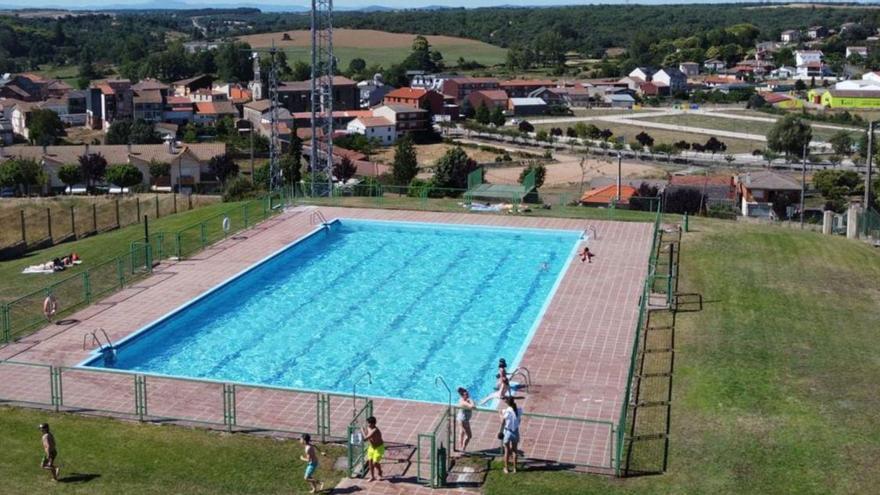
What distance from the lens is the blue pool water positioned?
67.7ft

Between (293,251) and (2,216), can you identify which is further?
(2,216)

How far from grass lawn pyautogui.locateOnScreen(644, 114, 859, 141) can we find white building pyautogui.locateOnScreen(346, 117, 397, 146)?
30.8 m

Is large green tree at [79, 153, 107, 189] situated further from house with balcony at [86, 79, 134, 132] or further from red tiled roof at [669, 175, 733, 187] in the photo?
house with balcony at [86, 79, 134, 132]

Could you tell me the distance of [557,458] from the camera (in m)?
14.6

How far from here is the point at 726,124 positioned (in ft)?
335

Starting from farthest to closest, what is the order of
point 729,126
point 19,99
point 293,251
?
point 19,99 → point 729,126 → point 293,251

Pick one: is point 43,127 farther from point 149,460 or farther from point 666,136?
point 149,460

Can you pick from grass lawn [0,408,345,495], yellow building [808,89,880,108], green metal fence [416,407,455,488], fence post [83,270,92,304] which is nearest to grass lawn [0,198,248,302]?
fence post [83,270,92,304]

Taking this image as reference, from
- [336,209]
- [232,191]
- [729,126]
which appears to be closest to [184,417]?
[336,209]

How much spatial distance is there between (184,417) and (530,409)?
6.01 metres

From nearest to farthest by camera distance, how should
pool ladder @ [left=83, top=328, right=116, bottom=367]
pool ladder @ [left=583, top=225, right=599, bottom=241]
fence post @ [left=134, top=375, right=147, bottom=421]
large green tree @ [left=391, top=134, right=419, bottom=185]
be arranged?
fence post @ [left=134, top=375, right=147, bottom=421] → pool ladder @ [left=83, top=328, right=116, bottom=367] → pool ladder @ [left=583, top=225, right=599, bottom=241] → large green tree @ [left=391, top=134, right=419, bottom=185]

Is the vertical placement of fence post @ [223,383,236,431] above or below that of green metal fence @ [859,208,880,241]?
below

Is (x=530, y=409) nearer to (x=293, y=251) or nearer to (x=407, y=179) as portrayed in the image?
(x=293, y=251)

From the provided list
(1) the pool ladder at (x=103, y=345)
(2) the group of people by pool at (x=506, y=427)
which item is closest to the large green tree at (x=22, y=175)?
(1) the pool ladder at (x=103, y=345)
